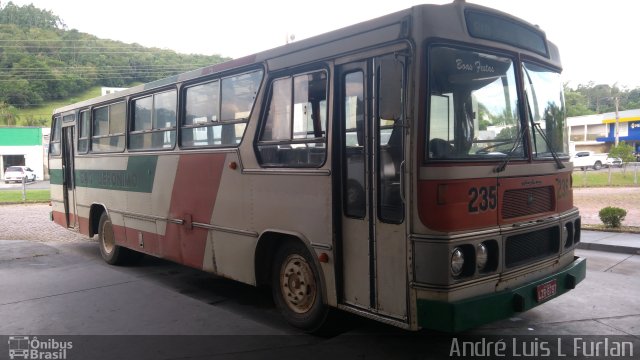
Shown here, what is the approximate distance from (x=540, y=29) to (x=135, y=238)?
631cm

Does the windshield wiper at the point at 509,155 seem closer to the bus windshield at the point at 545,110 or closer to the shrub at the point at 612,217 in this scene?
the bus windshield at the point at 545,110

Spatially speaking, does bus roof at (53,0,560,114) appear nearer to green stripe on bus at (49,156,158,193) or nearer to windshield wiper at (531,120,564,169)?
windshield wiper at (531,120,564,169)

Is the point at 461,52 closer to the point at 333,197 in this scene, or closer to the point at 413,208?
the point at 413,208

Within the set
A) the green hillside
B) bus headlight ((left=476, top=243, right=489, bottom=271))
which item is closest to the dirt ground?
bus headlight ((left=476, top=243, right=489, bottom=271))

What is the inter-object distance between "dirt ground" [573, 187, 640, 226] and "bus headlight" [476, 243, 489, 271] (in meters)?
9.49

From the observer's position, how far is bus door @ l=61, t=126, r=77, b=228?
32.4 ft

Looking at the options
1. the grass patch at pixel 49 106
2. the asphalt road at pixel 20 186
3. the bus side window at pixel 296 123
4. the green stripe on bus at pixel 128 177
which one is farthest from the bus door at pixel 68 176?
the grass patch at pixel 49 106

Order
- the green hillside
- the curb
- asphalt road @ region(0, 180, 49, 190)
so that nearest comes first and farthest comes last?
the curb < asphalt road @ region(0, 180, 49, 190) < the green hillside

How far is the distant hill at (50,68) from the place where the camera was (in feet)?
244

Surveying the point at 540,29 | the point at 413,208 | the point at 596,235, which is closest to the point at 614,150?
the point at 596,235

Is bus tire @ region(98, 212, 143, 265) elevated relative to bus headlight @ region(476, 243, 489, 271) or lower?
lower

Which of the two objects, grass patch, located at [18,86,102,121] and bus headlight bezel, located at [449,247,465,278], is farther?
grass patch, located at [18,86,102,121]

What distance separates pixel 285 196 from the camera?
5074 mm

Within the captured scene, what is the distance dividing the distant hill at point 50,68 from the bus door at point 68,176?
64239 mm
